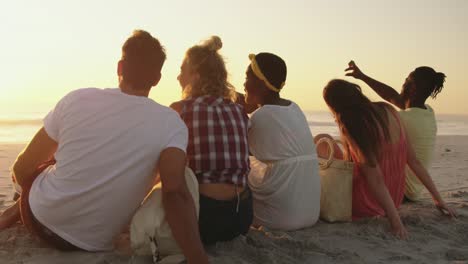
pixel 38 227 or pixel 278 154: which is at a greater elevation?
pixel 278 154

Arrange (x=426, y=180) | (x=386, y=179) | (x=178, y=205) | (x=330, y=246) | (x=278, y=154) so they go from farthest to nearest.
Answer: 1. (x=426, y=180)
2. (x=386, y=179)
3. (x=278, y=154)
4. (x=330, y=246)
5. (x=178, y=205)

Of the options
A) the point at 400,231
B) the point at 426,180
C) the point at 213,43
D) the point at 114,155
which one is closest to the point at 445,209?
the point at 426,180

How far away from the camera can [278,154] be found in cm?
431

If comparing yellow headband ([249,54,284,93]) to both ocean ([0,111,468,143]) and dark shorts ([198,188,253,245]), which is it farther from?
ocean ([0,111,468,143])

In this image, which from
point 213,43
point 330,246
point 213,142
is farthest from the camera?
point 330,246

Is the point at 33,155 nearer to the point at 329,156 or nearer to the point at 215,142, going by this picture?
the point at 215,142

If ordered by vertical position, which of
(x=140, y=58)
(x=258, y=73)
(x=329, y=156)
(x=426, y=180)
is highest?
(x=140, y=58)

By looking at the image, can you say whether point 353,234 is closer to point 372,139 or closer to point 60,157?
point 372,139

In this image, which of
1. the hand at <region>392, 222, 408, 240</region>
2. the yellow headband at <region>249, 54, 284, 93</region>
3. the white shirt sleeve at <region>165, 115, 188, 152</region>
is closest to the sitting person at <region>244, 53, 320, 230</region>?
the yellow headband at <region>249, 54, 284, 93</region>

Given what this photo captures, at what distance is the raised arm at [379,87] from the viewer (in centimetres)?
553

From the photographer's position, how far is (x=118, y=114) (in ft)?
10.4

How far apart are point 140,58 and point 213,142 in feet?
2.52

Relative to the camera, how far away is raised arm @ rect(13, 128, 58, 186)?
3289mm

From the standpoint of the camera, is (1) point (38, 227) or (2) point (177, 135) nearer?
(2) point (177, 135)
